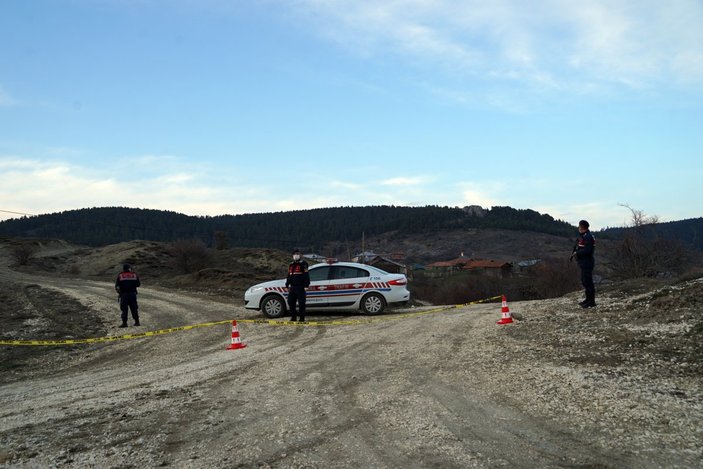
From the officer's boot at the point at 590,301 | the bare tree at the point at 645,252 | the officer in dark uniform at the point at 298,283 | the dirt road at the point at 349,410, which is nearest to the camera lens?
the dirt road at the point at 349,410

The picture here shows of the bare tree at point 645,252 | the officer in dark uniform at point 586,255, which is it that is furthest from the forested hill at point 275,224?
the officer in dark uniform at point 586,255

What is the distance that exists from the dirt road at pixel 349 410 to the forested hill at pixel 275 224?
97.6m

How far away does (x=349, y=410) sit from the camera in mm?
5570

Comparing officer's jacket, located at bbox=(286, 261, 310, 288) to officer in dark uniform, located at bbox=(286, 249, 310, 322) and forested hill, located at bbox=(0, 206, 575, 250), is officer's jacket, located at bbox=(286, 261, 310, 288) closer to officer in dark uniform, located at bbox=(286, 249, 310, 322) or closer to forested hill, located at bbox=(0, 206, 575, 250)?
officer in dark uniform, located at bbox=(286, 249, 310, 322)

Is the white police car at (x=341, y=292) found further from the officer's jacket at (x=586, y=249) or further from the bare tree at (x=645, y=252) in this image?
the bare tree at (x=645, y=252)

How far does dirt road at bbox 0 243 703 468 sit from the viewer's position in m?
4.34

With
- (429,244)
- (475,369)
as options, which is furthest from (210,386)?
(429,244)

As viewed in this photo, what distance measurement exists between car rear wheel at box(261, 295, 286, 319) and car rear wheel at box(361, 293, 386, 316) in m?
2.29

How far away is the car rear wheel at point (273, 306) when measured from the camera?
1484 centimetres

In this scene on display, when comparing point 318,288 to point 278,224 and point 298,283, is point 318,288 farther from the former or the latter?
point 278,224

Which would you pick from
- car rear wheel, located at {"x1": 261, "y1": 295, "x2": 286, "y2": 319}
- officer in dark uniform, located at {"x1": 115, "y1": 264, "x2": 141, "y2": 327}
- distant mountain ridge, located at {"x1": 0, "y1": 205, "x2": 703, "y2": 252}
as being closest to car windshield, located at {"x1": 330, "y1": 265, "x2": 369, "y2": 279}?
car rear wheel, located at {"x1": 261, "y1": 295, "x2": 286, "y2": 319}

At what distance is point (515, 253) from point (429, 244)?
80.5 ft

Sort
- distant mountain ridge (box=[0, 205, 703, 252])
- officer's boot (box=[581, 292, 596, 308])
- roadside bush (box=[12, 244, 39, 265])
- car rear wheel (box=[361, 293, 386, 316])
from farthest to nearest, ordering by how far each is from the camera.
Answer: distant mountain ridge (box=[0, 205, 703, 252])
roadside bush (box=[12, 244, 39, 265])
car rear wheel (box=[361, 293, 386, 316])
officer's boot (box=[581, 292, 596, 308])

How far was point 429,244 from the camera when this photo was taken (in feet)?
455
